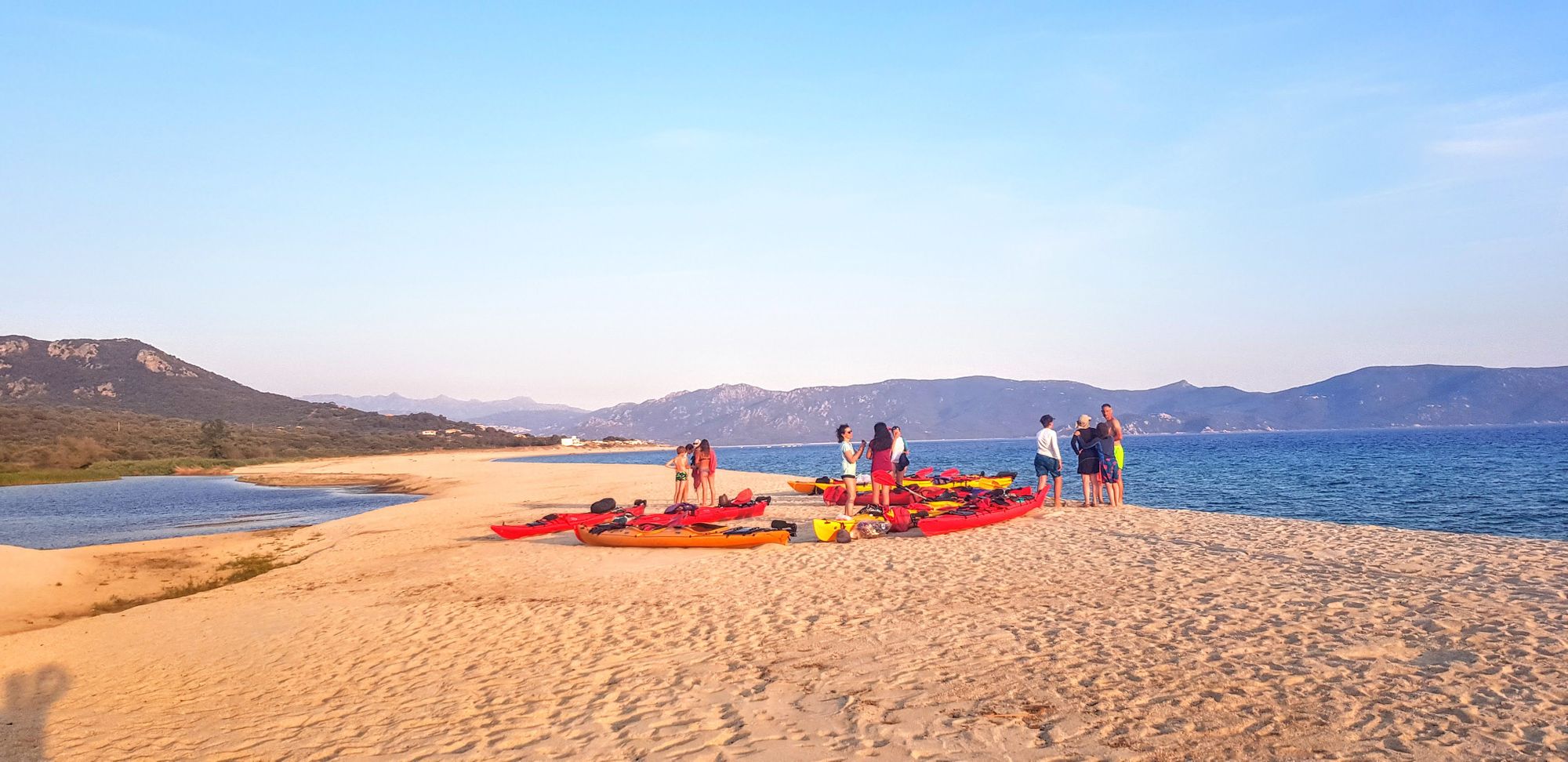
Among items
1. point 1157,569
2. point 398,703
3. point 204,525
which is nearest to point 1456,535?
point 1157,569

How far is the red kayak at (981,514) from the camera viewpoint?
1484 centimetres

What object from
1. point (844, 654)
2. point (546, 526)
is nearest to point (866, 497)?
point (546, 526)

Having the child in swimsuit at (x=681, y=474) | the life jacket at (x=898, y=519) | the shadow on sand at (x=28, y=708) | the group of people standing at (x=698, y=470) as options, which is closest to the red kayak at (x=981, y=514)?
the life jacket at (x=898, y=519)

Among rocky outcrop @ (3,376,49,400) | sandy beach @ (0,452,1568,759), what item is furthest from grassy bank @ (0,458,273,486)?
rocky outcrop @ (3,376,49,400)

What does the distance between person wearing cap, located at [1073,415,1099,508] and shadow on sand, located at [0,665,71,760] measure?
17.0 m

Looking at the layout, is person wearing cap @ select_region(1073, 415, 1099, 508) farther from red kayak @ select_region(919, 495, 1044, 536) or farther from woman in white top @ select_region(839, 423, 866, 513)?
woman in white top @ select_region(839, 423, 866, 513)

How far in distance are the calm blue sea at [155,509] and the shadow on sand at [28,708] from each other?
1431 cm

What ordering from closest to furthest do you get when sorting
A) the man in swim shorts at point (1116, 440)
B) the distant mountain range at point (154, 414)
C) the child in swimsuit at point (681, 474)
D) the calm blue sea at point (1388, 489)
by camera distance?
1. the man in swim shorts at point (1116, 440)
2. the child in swimsuit at point (681, 474)
3. the calm blue sea at point (1388, 489)
4. the distant mountain range at point (154, 414)

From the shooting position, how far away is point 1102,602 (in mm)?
8852

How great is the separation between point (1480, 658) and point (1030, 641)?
3.25m

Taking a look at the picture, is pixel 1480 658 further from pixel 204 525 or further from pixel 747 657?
pixel 204 525

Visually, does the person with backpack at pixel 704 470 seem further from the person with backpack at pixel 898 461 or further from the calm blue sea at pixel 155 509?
the calm blue sea at pixel 155 509

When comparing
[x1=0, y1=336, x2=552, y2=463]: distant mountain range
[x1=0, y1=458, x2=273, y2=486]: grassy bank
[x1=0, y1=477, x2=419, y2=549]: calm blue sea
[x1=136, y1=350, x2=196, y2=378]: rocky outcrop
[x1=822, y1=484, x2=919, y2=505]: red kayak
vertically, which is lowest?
[x1=0, y1=477, x2=419, y2=549]: calm blue sea

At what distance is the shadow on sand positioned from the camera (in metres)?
6.38
